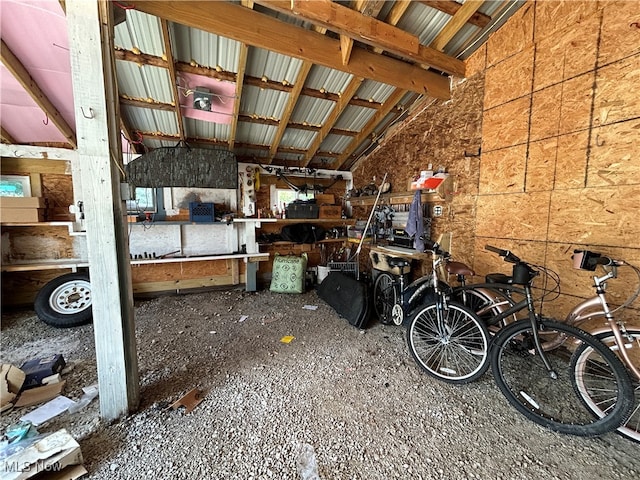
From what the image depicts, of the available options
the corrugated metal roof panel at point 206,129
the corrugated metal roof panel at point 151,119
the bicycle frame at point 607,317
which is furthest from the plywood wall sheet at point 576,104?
the corrugated metal roof panel at point 151,119

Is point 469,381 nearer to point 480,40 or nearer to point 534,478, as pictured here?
point 534,478

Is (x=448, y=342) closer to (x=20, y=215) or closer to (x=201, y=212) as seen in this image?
(x=201, y=212)

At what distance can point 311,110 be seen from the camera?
369 centimetres

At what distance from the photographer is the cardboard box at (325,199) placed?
534 centimetres

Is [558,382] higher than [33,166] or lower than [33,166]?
lower

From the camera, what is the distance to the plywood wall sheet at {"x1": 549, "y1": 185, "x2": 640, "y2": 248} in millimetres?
2027

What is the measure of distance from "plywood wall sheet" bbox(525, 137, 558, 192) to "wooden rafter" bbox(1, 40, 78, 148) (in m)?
4.97

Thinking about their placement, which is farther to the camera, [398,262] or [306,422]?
[398,262]

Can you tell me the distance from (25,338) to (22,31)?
122 inches

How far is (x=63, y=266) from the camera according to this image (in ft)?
11.6

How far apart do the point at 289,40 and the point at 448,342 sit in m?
3.24

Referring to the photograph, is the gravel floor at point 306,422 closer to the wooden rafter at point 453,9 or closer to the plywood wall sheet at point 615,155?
the plywood wall sheet at point 615,155

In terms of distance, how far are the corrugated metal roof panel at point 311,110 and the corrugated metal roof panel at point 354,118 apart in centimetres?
27

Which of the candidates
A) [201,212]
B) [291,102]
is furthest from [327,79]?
[201,212]
